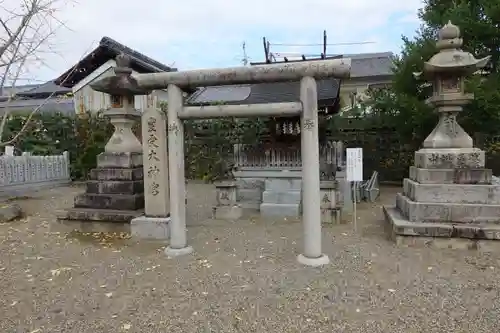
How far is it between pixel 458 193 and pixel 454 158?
0.51 metres

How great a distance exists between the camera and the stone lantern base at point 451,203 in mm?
4883

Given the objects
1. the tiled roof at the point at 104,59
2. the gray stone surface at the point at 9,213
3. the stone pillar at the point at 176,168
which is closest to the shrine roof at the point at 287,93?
the stone pillar at the point at 176,168

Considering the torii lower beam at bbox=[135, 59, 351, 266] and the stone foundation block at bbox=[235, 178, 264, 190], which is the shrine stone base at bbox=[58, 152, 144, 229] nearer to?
the torii lower beam at bbox=[135, 59, 351, 266]

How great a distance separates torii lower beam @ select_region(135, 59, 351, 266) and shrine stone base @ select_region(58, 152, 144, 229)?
1.47m

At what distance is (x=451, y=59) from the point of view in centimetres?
519

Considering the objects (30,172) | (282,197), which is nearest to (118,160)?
(282,197)

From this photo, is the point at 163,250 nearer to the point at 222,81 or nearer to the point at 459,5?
the point at 222,81

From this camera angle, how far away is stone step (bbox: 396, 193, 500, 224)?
16.3 feet

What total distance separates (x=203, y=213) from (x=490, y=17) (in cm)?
856

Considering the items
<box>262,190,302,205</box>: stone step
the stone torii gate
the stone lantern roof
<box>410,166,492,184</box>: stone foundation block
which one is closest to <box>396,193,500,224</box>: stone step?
<box>410,166,492,184</box>: stone foundation block

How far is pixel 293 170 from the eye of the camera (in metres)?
8.48

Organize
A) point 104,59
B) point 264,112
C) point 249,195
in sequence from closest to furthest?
1. point 264,112
2. point 249,195
3. point 104,59

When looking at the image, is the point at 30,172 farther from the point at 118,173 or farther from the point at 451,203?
the point at 451,203

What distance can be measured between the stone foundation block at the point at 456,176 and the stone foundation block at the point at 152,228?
3.97m
